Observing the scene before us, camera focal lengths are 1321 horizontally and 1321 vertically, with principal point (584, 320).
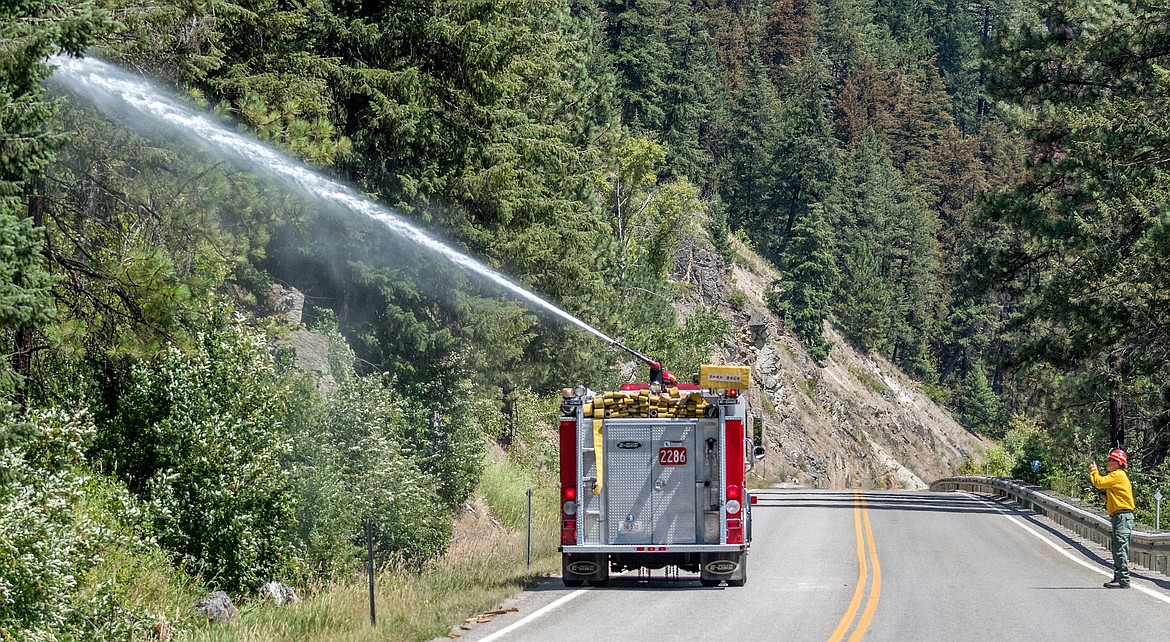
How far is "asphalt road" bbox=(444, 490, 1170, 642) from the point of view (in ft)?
46.4

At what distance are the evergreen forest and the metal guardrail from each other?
195cm

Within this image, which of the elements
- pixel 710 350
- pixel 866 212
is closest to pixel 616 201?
pixel 710 350

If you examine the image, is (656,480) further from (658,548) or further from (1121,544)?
(1121,544)

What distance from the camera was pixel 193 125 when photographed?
64.2ft

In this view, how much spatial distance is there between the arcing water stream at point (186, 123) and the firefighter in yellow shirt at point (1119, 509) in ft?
23.1

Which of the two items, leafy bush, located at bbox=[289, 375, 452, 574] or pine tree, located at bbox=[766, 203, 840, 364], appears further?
pine tree, located at bbox=[766, 203, 840, 364]

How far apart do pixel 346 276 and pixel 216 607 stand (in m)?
10.8

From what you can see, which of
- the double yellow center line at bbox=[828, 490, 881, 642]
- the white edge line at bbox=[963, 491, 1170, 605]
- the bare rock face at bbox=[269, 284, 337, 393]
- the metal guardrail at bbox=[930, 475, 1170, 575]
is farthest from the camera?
the bare rock face at bbox=[269, 284, 337, 393]

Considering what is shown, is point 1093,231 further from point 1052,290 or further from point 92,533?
point 92,533

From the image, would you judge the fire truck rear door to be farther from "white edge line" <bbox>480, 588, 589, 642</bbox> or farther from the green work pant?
the green work pant

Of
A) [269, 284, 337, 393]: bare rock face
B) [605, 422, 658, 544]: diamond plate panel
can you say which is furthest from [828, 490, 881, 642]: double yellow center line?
[269, 284, 337, 393]: bare rock face

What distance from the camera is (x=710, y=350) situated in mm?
65375

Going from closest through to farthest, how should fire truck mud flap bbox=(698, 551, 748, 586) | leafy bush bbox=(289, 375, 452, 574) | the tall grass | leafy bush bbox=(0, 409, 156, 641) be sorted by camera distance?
leafy bush bbox=(0, 409, 156, 641) → the tall grass → fire truck mud flap bbox=(698, 551, 748, 586) → leafy bush bbox=(289, 375, 452, 574)

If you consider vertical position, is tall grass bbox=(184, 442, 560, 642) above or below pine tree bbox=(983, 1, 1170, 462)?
below
